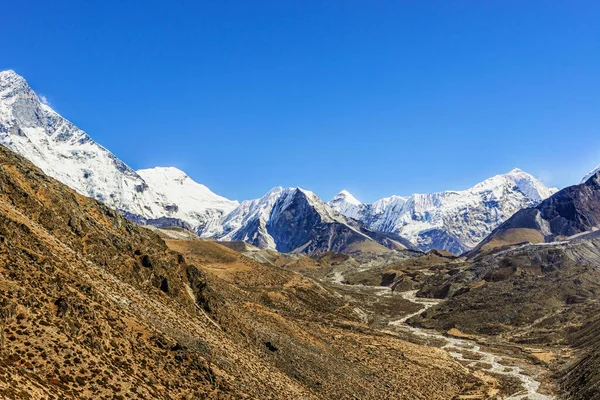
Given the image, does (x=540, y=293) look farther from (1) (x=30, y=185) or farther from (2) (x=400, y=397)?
(1) (x=30, y=185)

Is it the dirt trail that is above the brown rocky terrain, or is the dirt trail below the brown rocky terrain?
above

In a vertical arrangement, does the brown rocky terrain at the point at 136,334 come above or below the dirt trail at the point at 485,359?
below

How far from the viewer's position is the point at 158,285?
61.9 m

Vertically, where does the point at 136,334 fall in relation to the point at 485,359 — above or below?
below

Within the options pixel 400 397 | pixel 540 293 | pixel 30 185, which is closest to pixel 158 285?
pixel 30 185

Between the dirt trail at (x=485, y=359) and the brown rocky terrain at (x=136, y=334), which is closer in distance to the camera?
the brown rocky terrain at (x=136, y=334)

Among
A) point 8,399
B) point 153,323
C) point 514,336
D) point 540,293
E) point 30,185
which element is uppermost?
point 540,293

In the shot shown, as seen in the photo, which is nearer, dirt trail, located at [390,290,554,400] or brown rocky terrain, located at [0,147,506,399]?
brown rocky terrain, located at [0,147,506,399]

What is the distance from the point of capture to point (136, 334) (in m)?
43.8

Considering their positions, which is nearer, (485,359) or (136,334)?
(136,334)

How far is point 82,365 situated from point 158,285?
89.2 feet

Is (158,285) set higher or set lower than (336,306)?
lower

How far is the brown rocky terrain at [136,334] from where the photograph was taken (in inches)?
1363

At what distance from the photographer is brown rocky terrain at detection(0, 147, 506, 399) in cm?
3462
